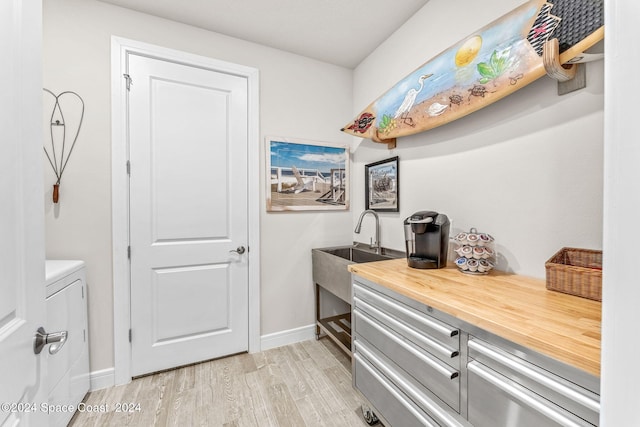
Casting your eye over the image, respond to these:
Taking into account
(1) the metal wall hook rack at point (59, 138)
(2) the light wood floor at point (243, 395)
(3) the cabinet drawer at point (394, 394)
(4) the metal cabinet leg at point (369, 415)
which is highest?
(1) the metal wall hook rack at point (59, 138)

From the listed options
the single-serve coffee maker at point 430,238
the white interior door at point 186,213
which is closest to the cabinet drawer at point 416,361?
the single-serve coffee maker at point 430,238

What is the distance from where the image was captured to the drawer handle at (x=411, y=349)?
1013 mm

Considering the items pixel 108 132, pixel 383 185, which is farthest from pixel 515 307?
pixel 108 132

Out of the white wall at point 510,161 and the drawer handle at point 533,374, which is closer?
the drawer handle at point 533,374

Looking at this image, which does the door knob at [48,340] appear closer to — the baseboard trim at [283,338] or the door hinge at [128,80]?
the baseboard trim at [283,338]

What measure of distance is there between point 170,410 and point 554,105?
2728mm

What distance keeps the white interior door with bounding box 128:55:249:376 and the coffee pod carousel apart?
1679 millimetres

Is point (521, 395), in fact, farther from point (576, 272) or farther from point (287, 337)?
point (287, 337)

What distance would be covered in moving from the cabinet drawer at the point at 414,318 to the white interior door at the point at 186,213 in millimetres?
1273

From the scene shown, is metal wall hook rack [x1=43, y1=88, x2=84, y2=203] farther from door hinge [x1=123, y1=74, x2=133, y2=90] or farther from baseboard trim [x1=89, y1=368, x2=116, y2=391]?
baseboard trim [x1=89, y1=368, x2=116, y2=391]

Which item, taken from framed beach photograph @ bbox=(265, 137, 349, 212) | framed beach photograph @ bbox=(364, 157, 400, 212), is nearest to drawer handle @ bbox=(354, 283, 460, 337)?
framed beach photograph @ bbox=(364, 157, 400, 212)

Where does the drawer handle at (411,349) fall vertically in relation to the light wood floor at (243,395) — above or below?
above

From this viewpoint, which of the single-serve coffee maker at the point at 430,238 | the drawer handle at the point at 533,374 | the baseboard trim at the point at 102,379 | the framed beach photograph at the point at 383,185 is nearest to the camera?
the drawer handle at the point at 533,374

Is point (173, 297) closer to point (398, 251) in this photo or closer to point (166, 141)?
point (166, 141)
